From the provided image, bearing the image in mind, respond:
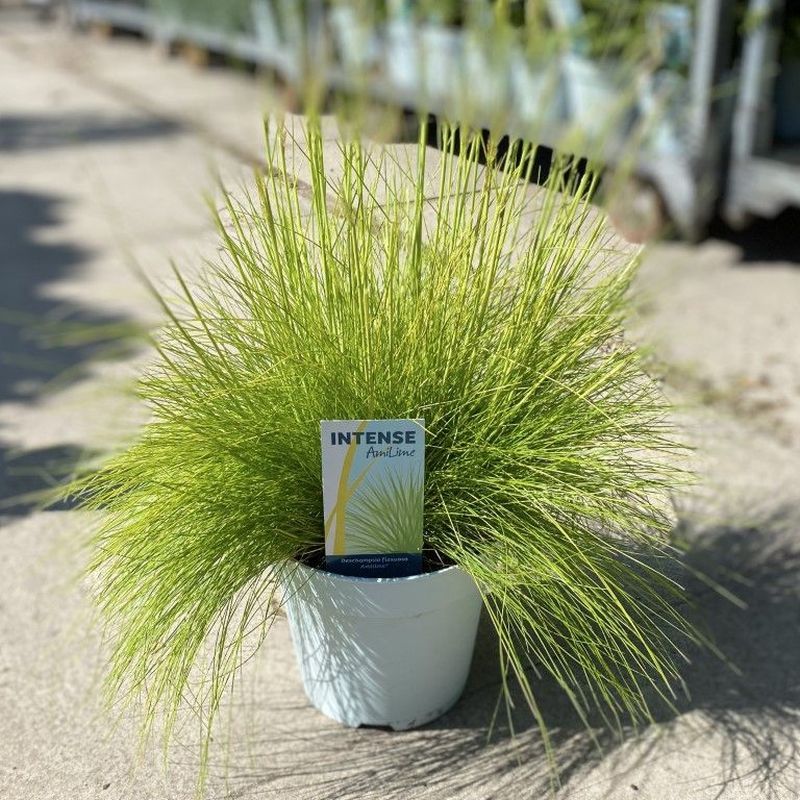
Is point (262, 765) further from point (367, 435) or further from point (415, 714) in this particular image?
point (367, 435)

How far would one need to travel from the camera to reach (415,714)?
189cm

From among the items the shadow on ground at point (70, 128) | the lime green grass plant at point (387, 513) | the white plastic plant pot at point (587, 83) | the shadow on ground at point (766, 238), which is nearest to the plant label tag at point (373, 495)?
the lime green grass plant at point (387, 513)

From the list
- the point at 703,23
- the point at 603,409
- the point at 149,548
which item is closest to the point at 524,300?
the point at 603,409

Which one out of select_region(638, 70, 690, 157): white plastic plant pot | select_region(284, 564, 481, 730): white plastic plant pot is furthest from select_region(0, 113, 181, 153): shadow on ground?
select_region(284, 564, 481, 730): white plastic plant pot

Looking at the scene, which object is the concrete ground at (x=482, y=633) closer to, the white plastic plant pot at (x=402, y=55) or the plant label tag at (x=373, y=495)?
the plant label tag at (x=373, y=495)

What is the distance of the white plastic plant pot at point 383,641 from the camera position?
1685 millimetres

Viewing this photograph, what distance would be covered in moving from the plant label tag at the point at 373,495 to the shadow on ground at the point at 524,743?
1.18 ft

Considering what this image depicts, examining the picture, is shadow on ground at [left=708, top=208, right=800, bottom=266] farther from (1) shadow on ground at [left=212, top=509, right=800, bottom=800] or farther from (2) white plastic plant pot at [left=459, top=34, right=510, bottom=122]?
(2) white plastic plant pot at [left=459, top=34, right=510, bottom=122]

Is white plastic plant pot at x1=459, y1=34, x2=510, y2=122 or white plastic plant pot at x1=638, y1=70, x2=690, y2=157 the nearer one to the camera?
white plastic plant pot at x1=459, y1=34, x2=510, y2=122

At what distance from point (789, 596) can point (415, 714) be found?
3.16 ft

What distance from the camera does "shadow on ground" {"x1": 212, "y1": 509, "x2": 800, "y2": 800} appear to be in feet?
5.86

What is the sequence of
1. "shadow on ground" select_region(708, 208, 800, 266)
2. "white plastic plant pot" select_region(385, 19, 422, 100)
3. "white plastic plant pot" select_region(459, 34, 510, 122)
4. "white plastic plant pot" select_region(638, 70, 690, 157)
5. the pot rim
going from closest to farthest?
"white plastic plant pot" select_region(459, 34, 510, 122)
the pot rim
"white plastic plant pot" select_region(638, 70, 690, 157)
"shadow on ground" select_region(708, 208, 800, 266)
"white plastic plant pot" select_region(385, 19, 422, 100)

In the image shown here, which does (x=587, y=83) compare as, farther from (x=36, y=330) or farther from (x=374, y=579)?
(x=374, y=579)

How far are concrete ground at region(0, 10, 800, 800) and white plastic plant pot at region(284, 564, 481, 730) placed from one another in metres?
0.06
